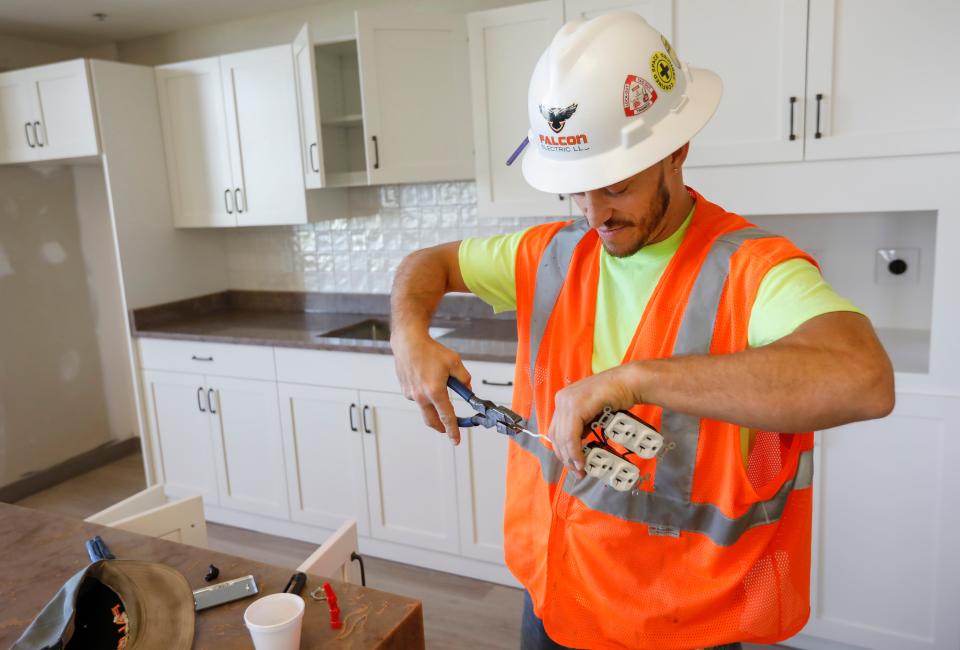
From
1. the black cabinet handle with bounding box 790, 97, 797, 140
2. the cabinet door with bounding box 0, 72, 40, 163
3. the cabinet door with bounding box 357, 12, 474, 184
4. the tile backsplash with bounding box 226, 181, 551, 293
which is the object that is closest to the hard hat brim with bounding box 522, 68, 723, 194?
the black cabinet handle with bounding box 790, 97, 797, 140

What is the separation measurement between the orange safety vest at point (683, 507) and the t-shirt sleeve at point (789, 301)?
0.02m

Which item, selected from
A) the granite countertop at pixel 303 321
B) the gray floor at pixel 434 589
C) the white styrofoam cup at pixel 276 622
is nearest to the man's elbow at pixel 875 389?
the white styrofoam cup at pixel 276 622

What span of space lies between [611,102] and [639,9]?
1.64 metres

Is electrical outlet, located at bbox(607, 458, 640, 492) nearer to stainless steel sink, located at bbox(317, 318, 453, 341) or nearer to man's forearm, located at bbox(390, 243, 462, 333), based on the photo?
man's forearm, located at bbox(390, 243, 462, 333)

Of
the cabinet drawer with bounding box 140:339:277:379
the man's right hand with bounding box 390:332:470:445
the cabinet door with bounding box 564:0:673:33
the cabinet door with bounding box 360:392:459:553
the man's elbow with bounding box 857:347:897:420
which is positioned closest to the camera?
the man's elbow with bounding box 857:347:897:420

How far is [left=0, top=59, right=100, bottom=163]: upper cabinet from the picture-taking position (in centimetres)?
342

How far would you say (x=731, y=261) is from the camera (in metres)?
1.08

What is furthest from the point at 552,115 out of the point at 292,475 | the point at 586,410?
the point at 292,475

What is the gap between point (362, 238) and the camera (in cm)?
371

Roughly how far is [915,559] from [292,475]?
2415 mm

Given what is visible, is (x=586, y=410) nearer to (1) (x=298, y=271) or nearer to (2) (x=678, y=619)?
(2) (x=678, y=619)

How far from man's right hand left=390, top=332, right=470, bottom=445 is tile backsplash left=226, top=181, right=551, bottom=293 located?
82.1 inches

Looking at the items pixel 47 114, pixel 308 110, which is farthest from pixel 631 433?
pixel 47 114

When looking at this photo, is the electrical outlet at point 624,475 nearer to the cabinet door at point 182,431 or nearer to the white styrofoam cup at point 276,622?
the white styrofoam cup at point 276,622
